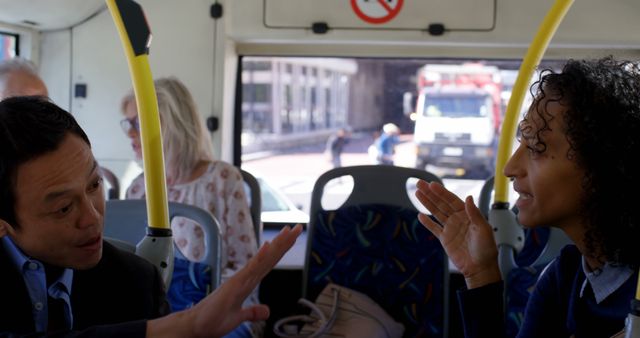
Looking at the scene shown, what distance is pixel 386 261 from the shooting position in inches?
123

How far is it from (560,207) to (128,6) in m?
1.08

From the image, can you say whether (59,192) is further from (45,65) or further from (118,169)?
(45,65)

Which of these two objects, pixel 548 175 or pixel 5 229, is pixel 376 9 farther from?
pixel 5 229

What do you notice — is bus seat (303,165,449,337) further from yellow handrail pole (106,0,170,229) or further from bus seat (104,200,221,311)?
yellow handrail pole (106,0,170,229)

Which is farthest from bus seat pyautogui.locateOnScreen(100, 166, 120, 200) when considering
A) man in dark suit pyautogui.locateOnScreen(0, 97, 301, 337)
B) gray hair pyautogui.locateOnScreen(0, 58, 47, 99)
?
man in dark suit pyautogui.locateOnScreen(0, 97, 301, 337)

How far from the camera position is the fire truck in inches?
159

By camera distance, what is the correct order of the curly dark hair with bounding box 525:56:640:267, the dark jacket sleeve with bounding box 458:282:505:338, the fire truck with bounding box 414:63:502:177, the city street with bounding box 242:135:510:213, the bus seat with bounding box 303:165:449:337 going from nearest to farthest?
the curly dark hair with bounding box 525:56:640:267, the dark jacket sleeve with bounding box 458:282:505:338, the bus seat with bounding box 303:165:449:337, the fire truck with bounding box 414:63:502:177, the city street with bounding box 242:135:510:213

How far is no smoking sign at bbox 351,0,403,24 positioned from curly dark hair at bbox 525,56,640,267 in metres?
2.17

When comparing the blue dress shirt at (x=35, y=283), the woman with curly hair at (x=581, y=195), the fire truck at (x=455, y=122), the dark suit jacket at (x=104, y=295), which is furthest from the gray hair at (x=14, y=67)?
the woman with curly hair at (x=581, y=195)

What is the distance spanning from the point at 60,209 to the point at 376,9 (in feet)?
8.41

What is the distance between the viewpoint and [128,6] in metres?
1.73

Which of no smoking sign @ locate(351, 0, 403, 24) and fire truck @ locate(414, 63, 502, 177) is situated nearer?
no smoking sign @ locate(351, 0, 403, 24)

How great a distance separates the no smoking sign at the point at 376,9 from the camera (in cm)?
361

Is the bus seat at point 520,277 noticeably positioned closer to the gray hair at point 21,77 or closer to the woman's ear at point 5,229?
the woman's ear at point 5,229
